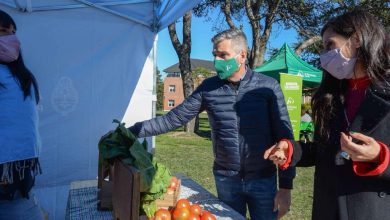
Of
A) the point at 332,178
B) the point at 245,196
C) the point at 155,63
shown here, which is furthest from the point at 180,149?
the point at 332,178

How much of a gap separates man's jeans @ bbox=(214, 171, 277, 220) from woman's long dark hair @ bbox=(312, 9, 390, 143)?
0.78 meters

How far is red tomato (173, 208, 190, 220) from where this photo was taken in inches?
72.6

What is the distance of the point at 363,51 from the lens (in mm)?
1448

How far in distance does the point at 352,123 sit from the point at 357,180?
23 cm

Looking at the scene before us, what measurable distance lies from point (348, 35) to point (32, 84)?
1624mm

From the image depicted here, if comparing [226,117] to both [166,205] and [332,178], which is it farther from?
[332,178]

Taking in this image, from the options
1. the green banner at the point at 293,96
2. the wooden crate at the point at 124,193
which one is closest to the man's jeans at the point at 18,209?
the wooden crate at the point at 124,193

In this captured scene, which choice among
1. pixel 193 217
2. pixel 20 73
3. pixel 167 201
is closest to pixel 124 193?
pixel 193 217

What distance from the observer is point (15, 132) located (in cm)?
182

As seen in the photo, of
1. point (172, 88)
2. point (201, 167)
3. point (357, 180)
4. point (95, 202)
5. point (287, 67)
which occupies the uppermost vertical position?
point (172, 88)

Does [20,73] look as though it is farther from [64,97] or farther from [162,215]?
[64,97]

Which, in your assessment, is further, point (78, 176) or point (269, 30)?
point (269, 30)

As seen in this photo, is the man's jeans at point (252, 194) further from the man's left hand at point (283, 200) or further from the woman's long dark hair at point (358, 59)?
the woman's long dark hair at point (358, 59)

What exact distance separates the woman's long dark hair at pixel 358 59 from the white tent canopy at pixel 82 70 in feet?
7.16
